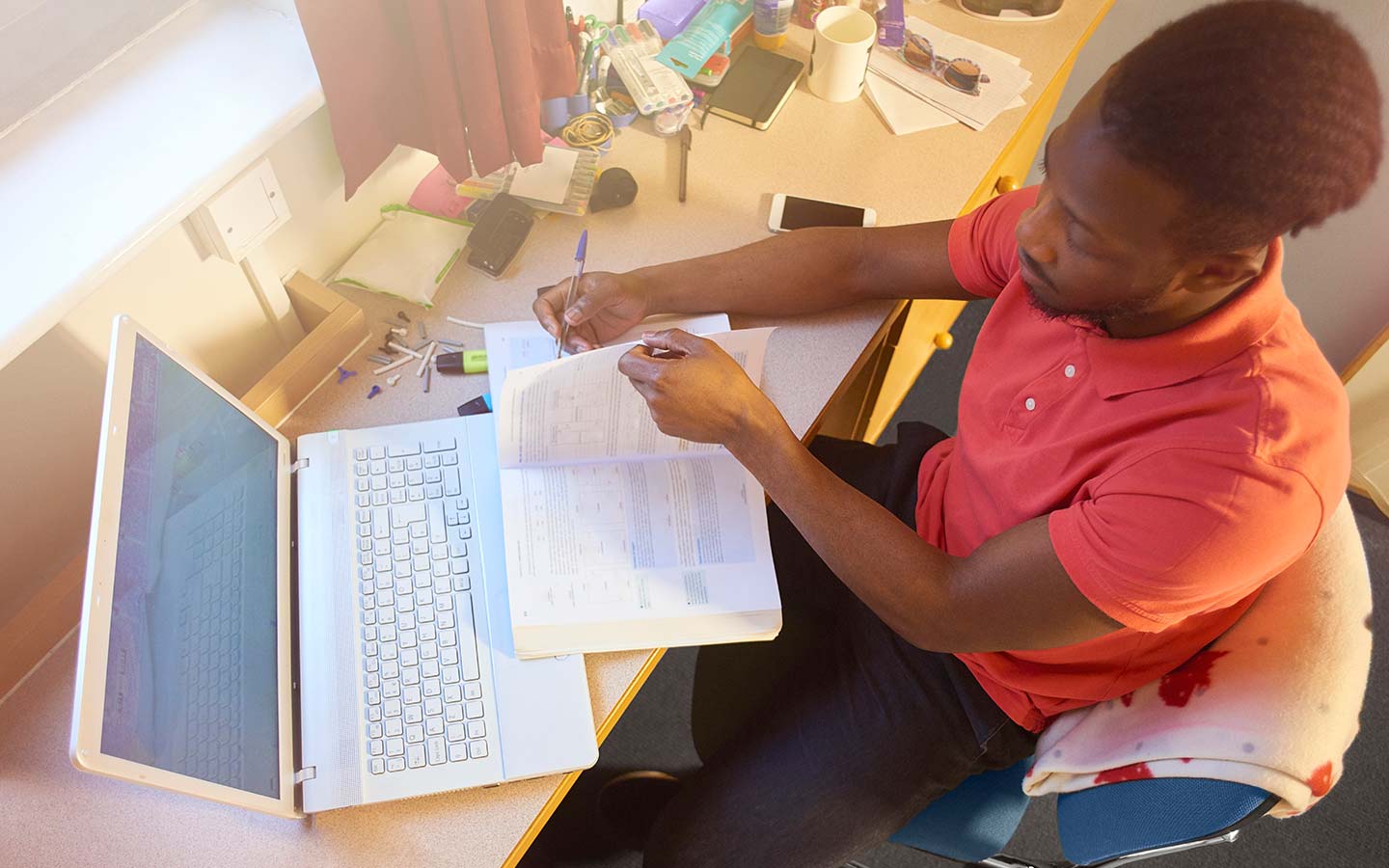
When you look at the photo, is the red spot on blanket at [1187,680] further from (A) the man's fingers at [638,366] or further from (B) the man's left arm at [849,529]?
(A) the man's fingers at [638,366]

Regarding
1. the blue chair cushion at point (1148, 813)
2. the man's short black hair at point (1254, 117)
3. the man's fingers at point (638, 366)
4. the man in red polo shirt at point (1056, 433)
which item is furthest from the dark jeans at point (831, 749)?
the man's short black hair at point (1254, 117)

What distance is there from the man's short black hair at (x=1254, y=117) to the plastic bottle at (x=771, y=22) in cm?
87

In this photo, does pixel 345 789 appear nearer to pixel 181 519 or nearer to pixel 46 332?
pixel 181 519

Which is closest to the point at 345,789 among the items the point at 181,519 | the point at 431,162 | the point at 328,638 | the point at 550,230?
the point at 328,638

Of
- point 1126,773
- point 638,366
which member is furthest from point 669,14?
point 1126,773

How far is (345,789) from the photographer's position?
825 mm

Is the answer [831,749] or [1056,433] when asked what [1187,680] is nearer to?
[1056,433]

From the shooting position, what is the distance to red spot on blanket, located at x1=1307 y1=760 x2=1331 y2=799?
770mm

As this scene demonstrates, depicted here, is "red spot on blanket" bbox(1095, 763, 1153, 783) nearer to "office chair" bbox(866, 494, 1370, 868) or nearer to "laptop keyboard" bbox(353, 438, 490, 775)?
"office chair" bbox(866, 494, 1370, 868)

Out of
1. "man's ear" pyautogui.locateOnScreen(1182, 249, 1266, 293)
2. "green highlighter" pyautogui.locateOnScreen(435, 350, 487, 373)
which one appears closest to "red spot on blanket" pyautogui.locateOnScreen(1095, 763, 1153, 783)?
"man's ear" pyautogui.locateOnScreen(1182, 249, 1266, 293)

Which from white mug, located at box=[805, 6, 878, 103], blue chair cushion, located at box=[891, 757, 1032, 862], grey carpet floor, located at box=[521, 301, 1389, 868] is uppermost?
white mug, located at box=[805, 6, 878, 103]

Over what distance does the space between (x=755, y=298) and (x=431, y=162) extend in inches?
22.1

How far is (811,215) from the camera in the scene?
130 cm

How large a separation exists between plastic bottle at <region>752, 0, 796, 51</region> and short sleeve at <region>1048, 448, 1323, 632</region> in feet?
3.34
